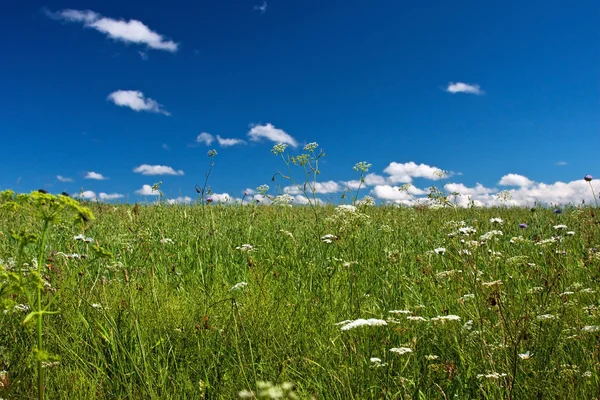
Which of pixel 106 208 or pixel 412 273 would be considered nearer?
pixel 412 273

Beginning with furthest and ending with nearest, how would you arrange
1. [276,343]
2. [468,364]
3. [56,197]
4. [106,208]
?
[106,208] → [276,343] → [468,364] → [56,197]

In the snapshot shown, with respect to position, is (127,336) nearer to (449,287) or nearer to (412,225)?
(449,287)

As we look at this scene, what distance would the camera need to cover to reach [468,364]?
322 cm

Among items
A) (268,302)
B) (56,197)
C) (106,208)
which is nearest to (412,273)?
(268,302)

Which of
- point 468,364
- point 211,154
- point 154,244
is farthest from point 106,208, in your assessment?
point 468,364

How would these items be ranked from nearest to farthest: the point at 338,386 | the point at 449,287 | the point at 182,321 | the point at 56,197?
the point at 56,197
the point at 338,386
the point at 182,321
the point at 449,287

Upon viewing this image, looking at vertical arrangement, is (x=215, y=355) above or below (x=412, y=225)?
below

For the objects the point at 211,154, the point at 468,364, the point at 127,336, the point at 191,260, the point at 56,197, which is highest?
the point at 211,154

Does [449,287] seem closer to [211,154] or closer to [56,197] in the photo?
[211,154]

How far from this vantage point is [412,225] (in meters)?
8.63

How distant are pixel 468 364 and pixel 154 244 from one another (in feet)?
15.1

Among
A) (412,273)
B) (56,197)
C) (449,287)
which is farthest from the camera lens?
(412,273)

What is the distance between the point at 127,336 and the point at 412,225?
20.1 feet

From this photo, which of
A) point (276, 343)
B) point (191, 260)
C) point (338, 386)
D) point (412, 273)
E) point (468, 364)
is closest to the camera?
point (338, 386)
